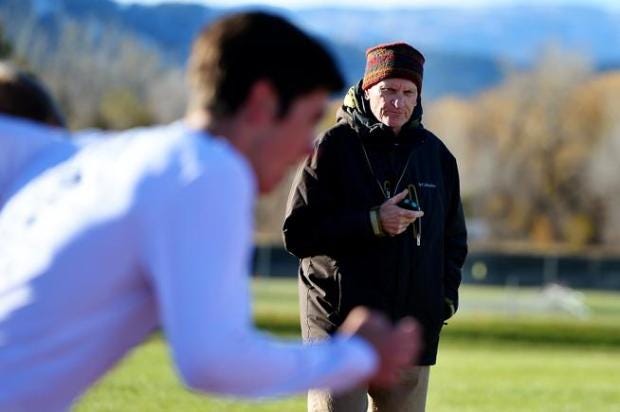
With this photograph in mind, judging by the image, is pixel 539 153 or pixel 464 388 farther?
pixel 539 153

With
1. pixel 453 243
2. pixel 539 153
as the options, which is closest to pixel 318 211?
pixel 453 243

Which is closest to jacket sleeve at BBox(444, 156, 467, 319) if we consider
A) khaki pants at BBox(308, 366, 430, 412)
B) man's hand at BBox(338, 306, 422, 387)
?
khaki pants at BBox(308, 366, 430, 412)

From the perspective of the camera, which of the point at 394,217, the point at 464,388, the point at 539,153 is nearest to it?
the point at 394,217

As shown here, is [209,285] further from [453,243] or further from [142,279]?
[453,243]

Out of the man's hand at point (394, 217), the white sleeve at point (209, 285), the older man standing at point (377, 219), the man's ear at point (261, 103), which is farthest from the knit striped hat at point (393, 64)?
the white sleeve at point (209, 285)

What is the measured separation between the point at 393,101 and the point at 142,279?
380cm

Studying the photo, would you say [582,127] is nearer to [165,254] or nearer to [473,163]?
[473,163]

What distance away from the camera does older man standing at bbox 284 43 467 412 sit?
21.4 ft

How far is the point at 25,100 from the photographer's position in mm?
3830

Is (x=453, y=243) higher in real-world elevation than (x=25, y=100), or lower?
lower

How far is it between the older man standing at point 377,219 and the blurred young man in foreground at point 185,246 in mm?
3235

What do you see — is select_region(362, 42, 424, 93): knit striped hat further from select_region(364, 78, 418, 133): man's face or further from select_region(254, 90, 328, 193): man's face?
select_region(254, 90, 328, 193): man's face

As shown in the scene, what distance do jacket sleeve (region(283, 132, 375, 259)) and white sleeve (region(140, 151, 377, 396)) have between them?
348cm

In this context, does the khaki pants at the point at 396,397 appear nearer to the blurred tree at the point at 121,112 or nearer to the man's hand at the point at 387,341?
the man's hand at the point at 387,341
